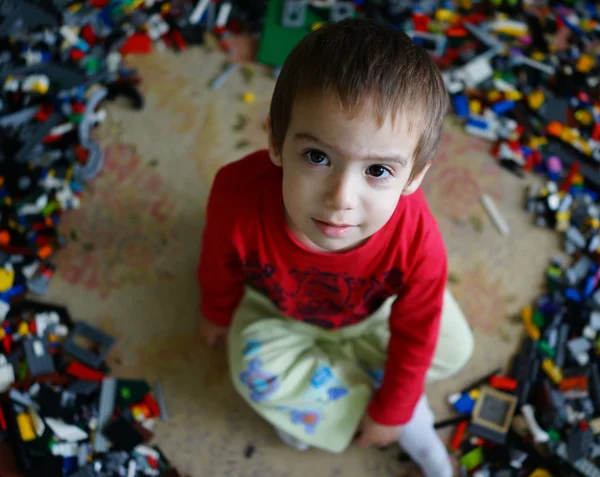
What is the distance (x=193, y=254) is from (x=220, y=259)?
342mm

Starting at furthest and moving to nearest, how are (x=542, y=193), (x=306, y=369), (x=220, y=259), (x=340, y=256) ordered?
(x=542, y=193)
(x=306, y=369)
(x=220, y=259)
(x=340, y=256)

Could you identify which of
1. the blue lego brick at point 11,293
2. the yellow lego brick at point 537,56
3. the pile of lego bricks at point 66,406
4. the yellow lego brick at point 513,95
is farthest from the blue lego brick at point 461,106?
the blue lego brick at point 11,293

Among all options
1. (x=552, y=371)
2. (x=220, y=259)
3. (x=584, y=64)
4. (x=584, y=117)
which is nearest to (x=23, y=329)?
(x=220, y=259)

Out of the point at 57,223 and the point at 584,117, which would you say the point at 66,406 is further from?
the point at 584,117

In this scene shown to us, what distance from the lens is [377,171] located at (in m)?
0.70

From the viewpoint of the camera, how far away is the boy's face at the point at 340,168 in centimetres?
66

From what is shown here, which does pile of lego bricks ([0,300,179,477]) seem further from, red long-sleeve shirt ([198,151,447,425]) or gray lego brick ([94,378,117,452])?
red long-sleeve shirt ([198,151,447,425])

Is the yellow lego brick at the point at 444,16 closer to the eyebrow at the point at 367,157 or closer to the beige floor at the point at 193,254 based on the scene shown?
the beige floor at the point at 193,254

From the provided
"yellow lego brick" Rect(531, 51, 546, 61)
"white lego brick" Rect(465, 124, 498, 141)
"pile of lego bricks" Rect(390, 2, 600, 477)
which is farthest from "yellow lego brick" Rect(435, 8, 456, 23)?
"white lego brick" Rect(465, 124, 498, 141)

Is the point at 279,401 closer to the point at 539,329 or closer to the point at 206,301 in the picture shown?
the point at 206,301

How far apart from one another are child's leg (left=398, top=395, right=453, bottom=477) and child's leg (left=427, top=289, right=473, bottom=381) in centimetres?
10

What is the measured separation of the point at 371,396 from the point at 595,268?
0.62 m

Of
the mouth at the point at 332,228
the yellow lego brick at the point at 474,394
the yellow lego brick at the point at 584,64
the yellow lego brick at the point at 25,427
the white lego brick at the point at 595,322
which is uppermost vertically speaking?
the mouth at the point at 332,228

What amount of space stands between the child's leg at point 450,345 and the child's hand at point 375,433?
145 mm
